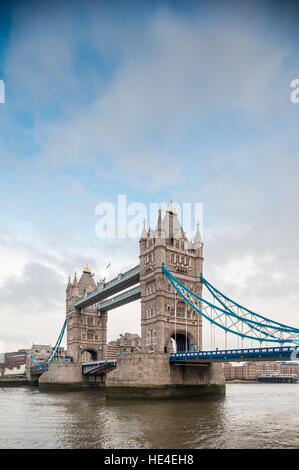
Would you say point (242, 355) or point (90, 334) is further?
point (90, 334)

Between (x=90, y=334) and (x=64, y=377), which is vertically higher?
(x=90, y=334)

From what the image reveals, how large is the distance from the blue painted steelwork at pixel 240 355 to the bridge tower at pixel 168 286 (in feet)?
20.0

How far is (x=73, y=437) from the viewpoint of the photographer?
73.1 ft

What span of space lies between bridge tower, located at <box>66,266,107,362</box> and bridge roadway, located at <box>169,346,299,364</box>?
39.3 meters

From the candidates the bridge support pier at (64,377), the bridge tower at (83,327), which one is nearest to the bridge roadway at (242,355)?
the bridge support pier at (64,377)

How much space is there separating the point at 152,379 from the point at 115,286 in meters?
24.0

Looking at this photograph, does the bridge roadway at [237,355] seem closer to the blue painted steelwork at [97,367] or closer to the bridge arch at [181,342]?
the bridge arch at [181,342]

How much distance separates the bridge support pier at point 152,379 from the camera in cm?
4328

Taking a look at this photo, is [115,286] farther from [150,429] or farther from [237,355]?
[150,429]

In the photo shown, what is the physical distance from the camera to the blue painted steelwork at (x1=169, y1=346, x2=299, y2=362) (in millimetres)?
34484

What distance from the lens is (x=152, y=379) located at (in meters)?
43.7

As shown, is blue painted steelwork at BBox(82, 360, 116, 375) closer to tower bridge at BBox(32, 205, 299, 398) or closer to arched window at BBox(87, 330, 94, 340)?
tower bridge at BBox(32, 205, 299, 398)

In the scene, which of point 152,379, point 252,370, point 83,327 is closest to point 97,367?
point 83,327
